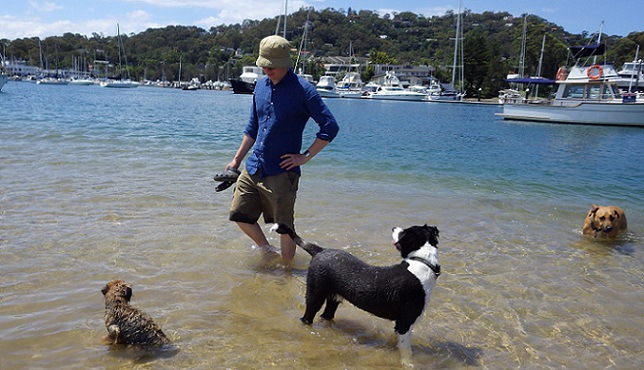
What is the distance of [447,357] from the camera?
367 cm

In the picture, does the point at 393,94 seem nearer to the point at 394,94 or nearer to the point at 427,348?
the point at 394,94

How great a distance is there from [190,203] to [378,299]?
5358 millimetres

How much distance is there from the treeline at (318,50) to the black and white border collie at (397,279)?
97.4m

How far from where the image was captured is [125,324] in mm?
3324

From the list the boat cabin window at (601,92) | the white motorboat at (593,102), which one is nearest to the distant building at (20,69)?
the white motorboat at (593,102)

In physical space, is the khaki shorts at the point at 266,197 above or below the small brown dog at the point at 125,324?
above

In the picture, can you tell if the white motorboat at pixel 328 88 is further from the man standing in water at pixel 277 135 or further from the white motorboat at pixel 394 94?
the man standing in water at pixel 277 135

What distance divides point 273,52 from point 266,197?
4.62 feet

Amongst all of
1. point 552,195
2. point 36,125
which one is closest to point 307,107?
point 552,195

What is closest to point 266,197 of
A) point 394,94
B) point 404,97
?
point 404,97

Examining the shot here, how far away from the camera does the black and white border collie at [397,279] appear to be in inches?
132

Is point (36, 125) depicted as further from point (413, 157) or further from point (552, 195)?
A: point (552, 195)

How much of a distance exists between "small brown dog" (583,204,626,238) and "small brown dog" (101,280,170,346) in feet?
21.7

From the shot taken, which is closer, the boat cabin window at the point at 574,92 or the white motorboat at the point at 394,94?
the boat cabin window at the point at 574,92
